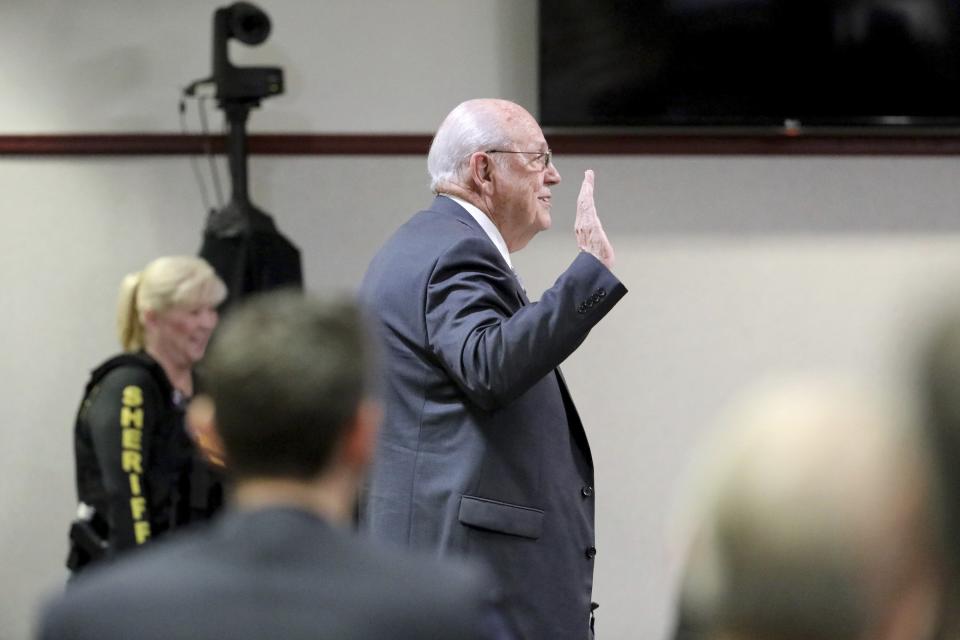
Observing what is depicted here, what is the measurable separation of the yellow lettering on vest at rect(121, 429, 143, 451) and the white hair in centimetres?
100

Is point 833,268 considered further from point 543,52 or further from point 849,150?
point 543,52

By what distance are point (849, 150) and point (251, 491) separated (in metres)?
3.47

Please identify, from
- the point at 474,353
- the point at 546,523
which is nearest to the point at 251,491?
the point at 474,353

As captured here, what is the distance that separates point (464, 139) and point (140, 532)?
122cm

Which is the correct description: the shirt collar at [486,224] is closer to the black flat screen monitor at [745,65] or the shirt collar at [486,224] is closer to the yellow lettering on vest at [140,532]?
the yellow lettering on vest at [140,532]

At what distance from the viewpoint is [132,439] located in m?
3.26

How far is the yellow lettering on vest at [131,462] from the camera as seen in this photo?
128 inches

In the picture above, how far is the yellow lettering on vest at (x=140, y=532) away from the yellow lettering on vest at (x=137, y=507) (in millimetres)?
16

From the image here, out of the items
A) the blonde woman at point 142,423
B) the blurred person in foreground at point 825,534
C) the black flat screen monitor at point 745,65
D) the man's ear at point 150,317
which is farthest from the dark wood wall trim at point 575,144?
Answer: the blurred person in foreground at point 825,534

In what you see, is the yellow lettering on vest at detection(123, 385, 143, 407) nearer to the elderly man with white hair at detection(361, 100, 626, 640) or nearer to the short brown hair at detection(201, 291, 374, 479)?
the elderly man with white hair at detection(361, 100, 626, 640)

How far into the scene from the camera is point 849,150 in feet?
14.4

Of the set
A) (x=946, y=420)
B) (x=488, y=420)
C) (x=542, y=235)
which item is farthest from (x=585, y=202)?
(x=542, y=235)

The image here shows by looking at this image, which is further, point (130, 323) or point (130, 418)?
point (130, 323)

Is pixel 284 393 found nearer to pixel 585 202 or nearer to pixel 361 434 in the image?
pixel 361 434
